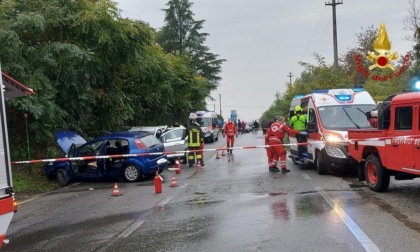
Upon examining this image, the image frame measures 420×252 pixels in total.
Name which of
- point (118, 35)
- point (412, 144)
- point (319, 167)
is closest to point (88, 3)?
point (118, 35)

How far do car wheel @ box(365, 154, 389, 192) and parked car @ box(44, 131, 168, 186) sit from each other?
659cm

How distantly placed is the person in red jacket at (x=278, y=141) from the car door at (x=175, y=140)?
218 inches

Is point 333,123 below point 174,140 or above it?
above

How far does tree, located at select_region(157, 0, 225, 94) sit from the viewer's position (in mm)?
54219

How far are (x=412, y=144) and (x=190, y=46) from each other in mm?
47917

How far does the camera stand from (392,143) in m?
9.18

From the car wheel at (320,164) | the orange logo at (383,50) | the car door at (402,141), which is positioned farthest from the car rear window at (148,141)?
the orange logo at (383,50)

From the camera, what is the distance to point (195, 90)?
130 ft

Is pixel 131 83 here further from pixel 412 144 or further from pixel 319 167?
pixel 412 144

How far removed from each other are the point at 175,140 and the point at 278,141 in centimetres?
613

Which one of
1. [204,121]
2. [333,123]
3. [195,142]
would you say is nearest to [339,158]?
[333,123]

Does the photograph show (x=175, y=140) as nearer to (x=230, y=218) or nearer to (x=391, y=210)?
(x=230, y=218)

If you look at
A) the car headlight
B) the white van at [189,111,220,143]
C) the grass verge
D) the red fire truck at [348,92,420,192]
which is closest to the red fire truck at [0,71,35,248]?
the red fire truck at [348,92,420,192]

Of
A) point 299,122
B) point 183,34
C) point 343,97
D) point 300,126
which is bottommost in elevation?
point 300,126
